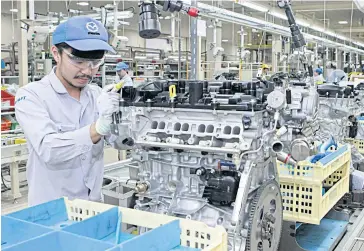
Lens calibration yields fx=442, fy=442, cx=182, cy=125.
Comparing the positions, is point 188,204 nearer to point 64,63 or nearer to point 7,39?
point 64,63

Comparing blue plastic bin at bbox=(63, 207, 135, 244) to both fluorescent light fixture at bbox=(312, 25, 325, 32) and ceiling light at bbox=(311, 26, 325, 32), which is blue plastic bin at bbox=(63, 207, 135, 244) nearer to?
ceiling light at bbox=(311, 26, 325, 32)

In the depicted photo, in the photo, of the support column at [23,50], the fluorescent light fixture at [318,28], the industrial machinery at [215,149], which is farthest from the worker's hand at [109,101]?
the fluorescent light fixture at [318,28]

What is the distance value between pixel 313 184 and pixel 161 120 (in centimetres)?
101

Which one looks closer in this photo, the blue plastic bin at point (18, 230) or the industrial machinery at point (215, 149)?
the blue plastic bin at point (18, 230)

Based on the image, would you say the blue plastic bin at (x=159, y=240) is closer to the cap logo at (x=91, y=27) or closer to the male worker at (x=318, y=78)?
the cap logo at (x=91, y=27)

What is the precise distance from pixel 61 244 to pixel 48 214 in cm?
24

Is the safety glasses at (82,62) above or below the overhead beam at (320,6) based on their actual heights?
below

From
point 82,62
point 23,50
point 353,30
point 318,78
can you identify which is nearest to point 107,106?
point 82,62

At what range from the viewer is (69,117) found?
6.60ft

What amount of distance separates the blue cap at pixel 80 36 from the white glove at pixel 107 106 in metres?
0.21

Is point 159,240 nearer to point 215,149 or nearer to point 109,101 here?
point 215,149

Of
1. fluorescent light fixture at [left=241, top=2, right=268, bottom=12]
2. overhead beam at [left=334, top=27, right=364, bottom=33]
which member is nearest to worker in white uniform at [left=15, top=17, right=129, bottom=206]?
fluorescent light fixture at [left=241, top=2, right=268, bottom=12]

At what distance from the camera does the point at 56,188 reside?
77.1 inches

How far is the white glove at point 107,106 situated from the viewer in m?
1.80
